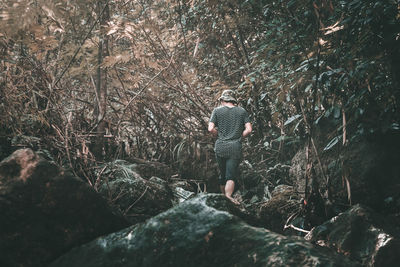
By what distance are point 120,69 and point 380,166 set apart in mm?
4718

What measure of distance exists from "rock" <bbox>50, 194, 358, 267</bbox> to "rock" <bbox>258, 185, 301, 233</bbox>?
203cm

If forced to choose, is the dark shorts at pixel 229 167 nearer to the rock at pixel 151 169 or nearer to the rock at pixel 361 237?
the rock at pixel 151 169

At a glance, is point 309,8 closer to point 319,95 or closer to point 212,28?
point 319,95

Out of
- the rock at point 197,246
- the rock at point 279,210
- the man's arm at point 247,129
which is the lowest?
the rock at point 279,210

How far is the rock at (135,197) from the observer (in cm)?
497

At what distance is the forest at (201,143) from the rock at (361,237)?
0.01 metres

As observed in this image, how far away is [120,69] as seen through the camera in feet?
23.7

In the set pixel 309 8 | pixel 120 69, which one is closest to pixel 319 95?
pixel 309 8

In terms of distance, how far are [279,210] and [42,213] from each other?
10.4 feet

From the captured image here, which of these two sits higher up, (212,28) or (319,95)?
(212,28)

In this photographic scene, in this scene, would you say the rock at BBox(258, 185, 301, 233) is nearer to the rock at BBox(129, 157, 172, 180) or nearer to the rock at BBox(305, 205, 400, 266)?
the rock at BBox(305, 205, 400, 266)

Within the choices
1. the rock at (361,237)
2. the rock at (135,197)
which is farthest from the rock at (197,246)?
the rock at (135,197)

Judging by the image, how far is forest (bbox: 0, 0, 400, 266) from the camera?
343 cm

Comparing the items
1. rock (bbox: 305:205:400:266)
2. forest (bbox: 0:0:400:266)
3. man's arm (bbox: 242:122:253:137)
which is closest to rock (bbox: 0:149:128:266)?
forest (bbox: 0:0:400:266)
